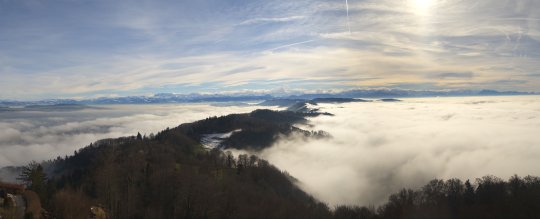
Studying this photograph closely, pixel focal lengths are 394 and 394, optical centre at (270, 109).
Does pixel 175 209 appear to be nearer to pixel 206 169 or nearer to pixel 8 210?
pixel 8 210

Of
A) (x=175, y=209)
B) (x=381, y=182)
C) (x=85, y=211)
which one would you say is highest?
(x=85, y=211)

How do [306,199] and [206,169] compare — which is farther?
[306,199]

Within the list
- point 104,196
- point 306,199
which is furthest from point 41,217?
point 306,199

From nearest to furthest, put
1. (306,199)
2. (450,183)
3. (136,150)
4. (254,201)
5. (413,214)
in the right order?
1. (413,214)
2. (254,201)
3. (450,183)
4. (306,199)
5. (136,150)

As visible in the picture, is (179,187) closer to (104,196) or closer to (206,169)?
(104,196)

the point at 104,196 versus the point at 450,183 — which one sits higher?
the point at 104,196

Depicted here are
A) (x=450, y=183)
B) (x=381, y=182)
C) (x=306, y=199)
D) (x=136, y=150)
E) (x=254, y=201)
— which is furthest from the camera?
(x=381, y=182)

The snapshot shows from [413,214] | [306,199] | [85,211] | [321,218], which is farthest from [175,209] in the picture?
[306,199]

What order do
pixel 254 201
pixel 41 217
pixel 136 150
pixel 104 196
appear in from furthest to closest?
pixel 136 150
pixel 254 201
pixel 104 196
pixel 41 217

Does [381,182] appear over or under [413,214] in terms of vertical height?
under
